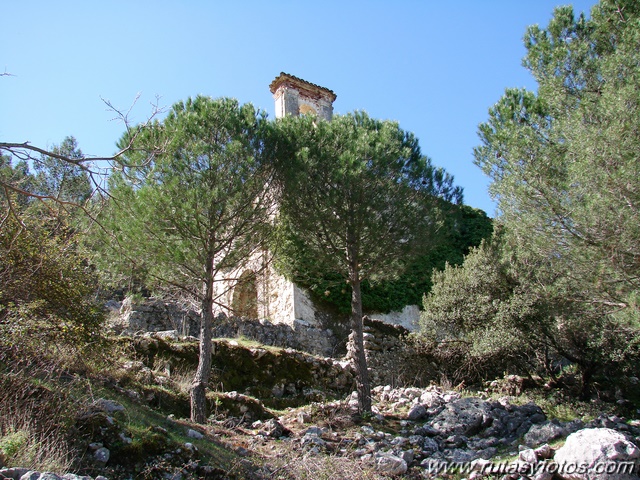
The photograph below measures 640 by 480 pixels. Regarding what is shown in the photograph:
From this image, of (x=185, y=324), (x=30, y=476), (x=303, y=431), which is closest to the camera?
(x=30, y=476)

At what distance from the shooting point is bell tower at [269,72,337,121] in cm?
2297

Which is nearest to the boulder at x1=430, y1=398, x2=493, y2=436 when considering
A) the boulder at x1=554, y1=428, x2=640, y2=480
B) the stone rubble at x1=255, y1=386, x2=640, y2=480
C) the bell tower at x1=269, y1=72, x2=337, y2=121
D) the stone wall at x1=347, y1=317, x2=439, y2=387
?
the stone rubble at x1=255, y1=386, x2=640, y2=480

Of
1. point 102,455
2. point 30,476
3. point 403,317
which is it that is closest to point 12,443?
point 30,476

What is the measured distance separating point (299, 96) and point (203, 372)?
1780 cm

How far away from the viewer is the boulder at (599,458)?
16.9 ft

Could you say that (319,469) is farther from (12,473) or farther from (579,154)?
(579,154)

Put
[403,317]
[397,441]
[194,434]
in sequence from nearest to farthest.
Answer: [194,434], [397,441], [403,317]

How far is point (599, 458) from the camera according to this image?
526 cm

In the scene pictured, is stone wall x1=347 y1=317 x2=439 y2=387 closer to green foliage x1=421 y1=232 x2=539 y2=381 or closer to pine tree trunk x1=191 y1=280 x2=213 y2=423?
green foliage x1=421 y1=232 x2=539 y2=381

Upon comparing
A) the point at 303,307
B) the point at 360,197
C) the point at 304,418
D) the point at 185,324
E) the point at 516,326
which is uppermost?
the point at 360,197

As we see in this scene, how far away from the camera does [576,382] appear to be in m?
11.4

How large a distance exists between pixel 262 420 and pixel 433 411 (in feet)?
9.37

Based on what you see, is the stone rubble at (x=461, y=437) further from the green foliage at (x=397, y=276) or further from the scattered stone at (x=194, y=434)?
the green foliage at (x=397, y=276)

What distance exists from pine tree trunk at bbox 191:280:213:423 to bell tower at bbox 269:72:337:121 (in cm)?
1546
